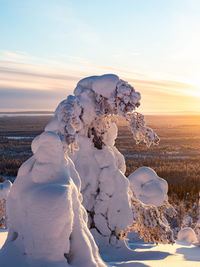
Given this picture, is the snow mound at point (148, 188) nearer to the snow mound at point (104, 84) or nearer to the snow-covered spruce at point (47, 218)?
the snow mound at point (104, 84)

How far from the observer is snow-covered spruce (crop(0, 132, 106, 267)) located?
146 inches

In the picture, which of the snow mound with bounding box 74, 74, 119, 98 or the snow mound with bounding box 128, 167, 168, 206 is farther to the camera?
the snow mound with bounding box 128, 167, 168, 206

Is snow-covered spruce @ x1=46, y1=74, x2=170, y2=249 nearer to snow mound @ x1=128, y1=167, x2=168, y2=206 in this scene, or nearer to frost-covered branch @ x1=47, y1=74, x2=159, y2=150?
frost-covered branch @ x1=47, y1=74, x2=159, y2=150

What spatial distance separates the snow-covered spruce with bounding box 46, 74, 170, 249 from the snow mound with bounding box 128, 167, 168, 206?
1.71 metres

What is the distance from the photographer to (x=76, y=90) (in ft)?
23.9

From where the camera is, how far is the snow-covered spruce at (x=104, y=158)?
6680 millimetres

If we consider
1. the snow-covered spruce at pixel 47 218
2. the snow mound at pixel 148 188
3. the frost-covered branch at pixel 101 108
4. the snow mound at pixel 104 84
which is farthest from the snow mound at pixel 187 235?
the snow-covered spruce at pixel 47 218

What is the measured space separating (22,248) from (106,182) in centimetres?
312

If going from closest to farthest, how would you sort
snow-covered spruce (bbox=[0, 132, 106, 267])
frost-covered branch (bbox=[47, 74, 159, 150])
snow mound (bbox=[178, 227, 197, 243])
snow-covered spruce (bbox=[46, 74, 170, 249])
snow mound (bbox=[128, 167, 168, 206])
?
snow-covered spruce (bbox=[0, 132, 106, 267]), frost-covered branch (bbox=[47, 74, 159, 150]), snow-covered spruce (bbox=[46, 74, 170, 249]), snow mound (bbox=[128, 167, 168, 206]), snow mound (bbox=[178, 227, 197, 243])

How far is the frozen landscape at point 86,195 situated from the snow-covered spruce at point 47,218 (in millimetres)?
10

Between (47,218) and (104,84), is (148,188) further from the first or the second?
(47,218)

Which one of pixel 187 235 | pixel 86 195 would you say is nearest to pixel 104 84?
pixel 86 195

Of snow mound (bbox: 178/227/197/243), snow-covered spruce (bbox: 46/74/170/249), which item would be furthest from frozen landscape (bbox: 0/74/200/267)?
snow mound (bbox: 178/227/197/243)

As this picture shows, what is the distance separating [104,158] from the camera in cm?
699
